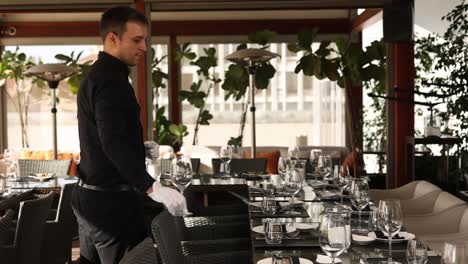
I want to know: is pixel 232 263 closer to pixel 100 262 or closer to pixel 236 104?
pixel 100 262

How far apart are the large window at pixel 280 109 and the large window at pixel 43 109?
2.04 metres

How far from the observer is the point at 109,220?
290cm

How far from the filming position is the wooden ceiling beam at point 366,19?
9.95m

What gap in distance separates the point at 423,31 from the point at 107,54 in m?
8.38

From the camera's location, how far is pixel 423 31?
10477 millimetres

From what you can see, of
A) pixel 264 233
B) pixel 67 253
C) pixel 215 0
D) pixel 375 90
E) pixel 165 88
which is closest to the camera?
pixel 264 233

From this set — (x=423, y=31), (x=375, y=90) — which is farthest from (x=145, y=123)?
(x=423, y=31)

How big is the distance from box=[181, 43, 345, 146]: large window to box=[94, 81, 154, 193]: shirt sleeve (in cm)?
963

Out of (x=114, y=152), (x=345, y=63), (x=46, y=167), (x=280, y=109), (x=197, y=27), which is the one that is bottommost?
(x=46, y=167)

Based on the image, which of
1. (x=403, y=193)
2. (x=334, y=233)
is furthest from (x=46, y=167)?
(x=334, y=233)

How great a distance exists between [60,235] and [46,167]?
6.85 ft

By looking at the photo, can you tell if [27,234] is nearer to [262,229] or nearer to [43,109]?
[262,229]

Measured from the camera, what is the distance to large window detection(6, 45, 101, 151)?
40.3 ft

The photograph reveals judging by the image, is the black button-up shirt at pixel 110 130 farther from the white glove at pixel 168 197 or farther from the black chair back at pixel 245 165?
the black chair back at pixel 245 165
